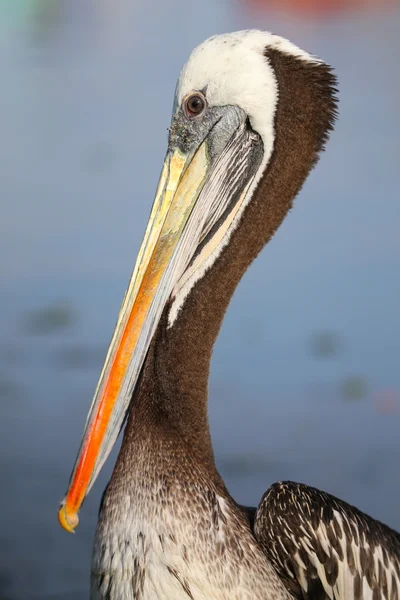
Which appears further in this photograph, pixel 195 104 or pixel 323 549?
pixel 195 104

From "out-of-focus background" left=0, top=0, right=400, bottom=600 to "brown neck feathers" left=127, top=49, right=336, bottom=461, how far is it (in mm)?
2168

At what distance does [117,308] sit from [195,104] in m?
4.71

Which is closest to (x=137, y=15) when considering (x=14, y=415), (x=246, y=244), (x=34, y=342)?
(x=34, y=342)

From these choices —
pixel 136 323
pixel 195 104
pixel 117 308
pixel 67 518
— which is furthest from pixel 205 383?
pixel 117 308

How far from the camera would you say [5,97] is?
44.5 feet

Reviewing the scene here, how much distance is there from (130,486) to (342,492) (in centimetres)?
326

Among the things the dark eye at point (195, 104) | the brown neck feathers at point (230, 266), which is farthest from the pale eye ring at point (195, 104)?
the brown neck feathers at point (230, 266)

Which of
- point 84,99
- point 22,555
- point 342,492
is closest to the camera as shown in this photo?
point 22,555

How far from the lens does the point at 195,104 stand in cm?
327

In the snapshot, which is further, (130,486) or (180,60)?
(180,60)

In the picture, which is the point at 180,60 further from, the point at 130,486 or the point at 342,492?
the point at 130,486

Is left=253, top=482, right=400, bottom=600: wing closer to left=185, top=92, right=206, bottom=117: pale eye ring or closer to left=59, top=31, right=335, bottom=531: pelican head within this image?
left=59, top=31, right=335, bottom=531: pelican head

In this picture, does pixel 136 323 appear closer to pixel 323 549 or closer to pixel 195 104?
pixel 195 104

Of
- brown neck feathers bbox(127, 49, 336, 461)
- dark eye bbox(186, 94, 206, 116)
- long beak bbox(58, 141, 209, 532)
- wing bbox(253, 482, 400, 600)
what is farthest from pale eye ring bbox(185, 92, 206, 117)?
wing bbox(253, 482, 400, 600)
